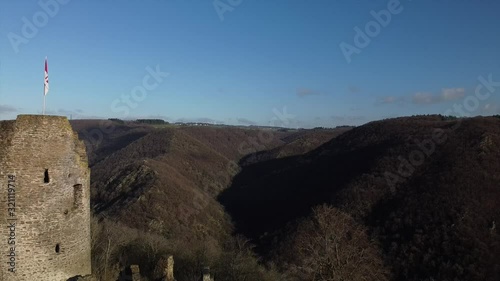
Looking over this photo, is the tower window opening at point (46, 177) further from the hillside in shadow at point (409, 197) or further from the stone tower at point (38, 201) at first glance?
the hillside in shadow at point (409, 197)

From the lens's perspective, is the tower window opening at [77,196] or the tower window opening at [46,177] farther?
the tower window opening at [77,196]

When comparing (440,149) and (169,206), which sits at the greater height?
(440,149)

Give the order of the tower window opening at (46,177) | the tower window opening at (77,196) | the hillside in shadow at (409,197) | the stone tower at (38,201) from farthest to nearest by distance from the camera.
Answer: the hillside in shadow at (409,197), the tower window opening at (77,196), the tower window opening at (46,177), the stone tower at (38,201)

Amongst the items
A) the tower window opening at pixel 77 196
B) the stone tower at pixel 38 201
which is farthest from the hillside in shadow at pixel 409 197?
the stone tower at pixel 38 201

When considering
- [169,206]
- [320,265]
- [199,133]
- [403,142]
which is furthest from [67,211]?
[199,133]

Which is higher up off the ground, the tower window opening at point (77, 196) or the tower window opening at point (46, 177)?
the tower window opening at point (46, 177)

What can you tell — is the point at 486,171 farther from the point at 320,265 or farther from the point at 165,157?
the point at 165,157

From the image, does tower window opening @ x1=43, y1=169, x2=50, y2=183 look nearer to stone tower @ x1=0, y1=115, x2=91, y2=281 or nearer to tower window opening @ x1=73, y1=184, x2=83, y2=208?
stone tower @ x1=0, y1=115, x2=91, y2=281

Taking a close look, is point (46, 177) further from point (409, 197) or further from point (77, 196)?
point (409, 197)

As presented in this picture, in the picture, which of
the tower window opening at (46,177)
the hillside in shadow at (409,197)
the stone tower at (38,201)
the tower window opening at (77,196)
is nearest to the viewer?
the stone tower at (38,201)
